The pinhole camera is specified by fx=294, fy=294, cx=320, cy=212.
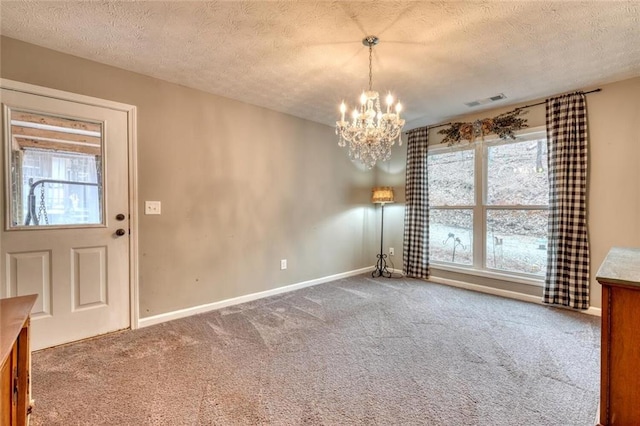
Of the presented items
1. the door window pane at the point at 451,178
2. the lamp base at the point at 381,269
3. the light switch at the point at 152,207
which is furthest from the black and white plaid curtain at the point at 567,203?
the light switch at the point at 152,207

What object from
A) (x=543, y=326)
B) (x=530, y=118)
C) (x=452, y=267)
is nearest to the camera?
(x=543, y=326)

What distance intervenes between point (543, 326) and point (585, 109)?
2267mm

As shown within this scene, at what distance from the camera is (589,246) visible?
3.07m

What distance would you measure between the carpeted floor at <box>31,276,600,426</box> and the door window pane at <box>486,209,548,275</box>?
638mm

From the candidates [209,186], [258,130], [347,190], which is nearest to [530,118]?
[347,190]

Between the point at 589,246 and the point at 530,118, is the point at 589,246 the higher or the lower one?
the lower one

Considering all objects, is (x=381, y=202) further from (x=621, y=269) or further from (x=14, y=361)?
(x=14, y=361)

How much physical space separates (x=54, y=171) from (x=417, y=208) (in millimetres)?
4105

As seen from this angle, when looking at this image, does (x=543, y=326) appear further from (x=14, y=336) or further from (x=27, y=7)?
(x=27, y=7)

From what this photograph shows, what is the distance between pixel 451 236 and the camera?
13.9 feet

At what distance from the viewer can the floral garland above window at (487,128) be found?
354cm

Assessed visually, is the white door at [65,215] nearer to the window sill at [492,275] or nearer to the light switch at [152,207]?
the light switch at [152,207]

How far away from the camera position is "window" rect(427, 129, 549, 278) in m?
3.48

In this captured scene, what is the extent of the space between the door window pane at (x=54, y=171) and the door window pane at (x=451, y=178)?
405cm
